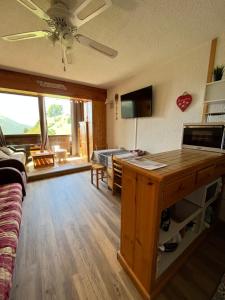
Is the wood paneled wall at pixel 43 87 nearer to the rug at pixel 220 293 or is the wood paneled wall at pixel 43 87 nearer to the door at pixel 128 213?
the door at pixel 128 213

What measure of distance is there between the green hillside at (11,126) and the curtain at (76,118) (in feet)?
5.20

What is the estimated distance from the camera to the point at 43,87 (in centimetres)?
336

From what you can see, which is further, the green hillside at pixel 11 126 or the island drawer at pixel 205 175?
the green hillside at pixel 11 126

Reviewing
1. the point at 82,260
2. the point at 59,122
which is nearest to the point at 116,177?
the point at 82,260

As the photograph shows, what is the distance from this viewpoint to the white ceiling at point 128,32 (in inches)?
53.7

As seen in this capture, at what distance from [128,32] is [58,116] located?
4559 mm

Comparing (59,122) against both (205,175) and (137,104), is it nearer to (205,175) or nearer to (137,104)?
(137,104)

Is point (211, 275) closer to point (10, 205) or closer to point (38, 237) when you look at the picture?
point (38, 237)

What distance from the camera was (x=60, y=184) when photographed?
3205mm

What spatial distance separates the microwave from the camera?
1.53m

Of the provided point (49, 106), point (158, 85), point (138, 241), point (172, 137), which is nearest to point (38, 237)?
point (138, 241)

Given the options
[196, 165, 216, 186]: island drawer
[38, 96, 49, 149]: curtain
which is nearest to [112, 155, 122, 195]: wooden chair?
[196, 165, 216, 186]: island drawer

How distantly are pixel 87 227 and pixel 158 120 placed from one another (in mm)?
2229

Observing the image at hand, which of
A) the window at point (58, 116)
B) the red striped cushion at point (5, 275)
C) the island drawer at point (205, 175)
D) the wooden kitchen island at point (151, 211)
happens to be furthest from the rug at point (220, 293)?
the window at point (58, 116)
